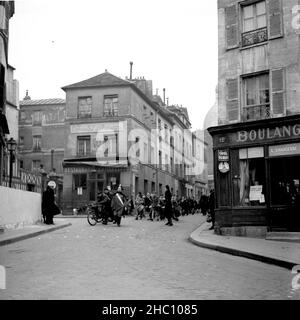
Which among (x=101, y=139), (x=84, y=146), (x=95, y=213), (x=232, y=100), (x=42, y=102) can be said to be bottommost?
(x=95, y=213)

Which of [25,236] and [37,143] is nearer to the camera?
[25,236]

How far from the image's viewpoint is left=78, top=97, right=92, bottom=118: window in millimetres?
36075

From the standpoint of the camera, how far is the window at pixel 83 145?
35500 millimetres

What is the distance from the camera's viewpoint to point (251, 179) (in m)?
14.7

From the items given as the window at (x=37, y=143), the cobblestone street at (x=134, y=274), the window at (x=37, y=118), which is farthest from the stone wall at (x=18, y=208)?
the window at (x=37, y=118)

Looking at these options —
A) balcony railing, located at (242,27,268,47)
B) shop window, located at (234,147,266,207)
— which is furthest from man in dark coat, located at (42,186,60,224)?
balcony railing, located at (242,27,268,47)

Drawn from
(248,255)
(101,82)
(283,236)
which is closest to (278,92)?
(283,236)

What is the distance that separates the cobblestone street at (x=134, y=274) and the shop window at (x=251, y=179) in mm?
4102

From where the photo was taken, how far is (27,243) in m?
12.3

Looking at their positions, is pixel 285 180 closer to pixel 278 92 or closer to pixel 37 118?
pixel 278 92

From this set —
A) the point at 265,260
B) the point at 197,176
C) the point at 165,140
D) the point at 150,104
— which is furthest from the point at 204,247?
the point at 197,176

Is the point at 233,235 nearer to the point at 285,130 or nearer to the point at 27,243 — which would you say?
the point at 285,130

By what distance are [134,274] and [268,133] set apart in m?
8.62

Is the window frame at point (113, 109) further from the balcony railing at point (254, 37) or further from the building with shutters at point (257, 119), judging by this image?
the balcony railing at point (254, 37)
